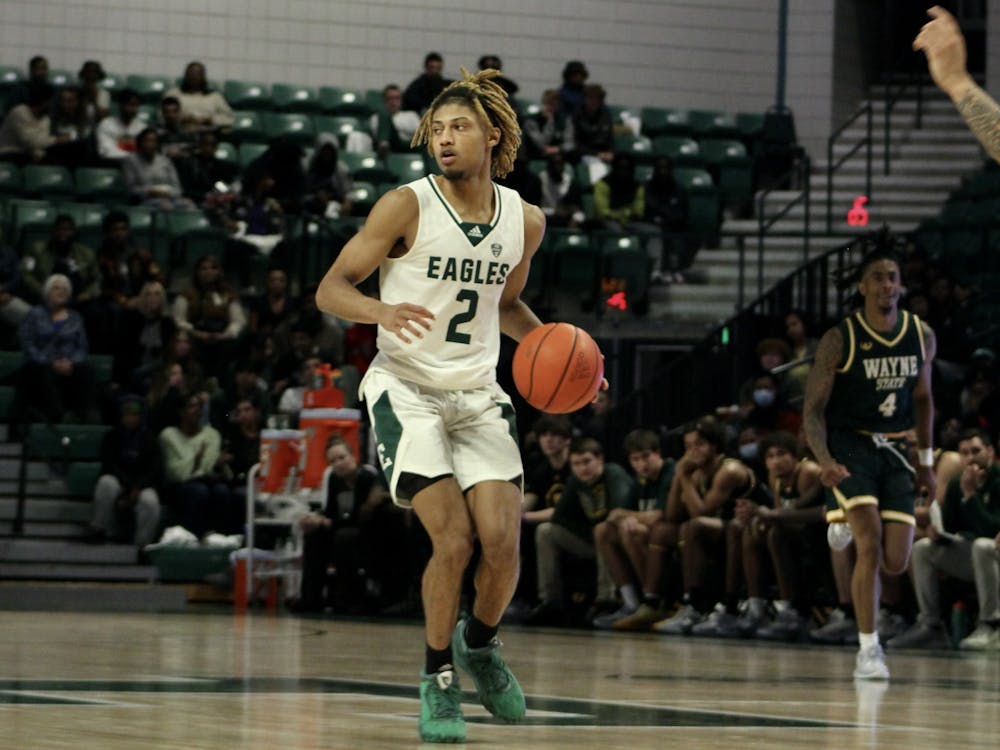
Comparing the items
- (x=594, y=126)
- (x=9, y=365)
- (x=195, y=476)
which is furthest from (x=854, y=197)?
(x=9, y=365)

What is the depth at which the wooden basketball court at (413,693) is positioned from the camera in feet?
16.9

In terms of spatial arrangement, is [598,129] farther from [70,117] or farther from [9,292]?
[9,292]

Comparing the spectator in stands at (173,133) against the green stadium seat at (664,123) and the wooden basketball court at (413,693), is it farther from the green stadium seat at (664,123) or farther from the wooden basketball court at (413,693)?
the wooden basketball court at (413,693)

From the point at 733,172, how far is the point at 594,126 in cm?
154

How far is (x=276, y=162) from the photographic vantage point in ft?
56.6

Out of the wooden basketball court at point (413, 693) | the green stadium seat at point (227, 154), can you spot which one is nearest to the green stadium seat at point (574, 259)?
the green stadium seat at point (227, 154)

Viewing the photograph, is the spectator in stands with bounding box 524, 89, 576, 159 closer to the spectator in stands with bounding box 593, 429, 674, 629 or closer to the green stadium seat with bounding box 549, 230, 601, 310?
the green stadium seat with bounding box 549, 230, 601, 310

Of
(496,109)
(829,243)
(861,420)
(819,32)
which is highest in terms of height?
(819,32)

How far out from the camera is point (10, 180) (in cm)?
1702

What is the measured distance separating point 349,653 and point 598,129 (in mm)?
10703

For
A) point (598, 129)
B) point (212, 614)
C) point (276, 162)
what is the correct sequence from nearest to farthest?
point (212, 614), point (276, 162), point (598, 129)

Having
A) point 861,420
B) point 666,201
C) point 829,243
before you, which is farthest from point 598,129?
point 861,420

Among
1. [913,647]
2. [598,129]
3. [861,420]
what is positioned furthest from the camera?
[598,129]

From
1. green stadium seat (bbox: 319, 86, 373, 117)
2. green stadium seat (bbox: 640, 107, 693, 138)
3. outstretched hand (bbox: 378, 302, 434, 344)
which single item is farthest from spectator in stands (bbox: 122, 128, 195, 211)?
outstretched hand (bbox: 378, 302, 434, 344)
